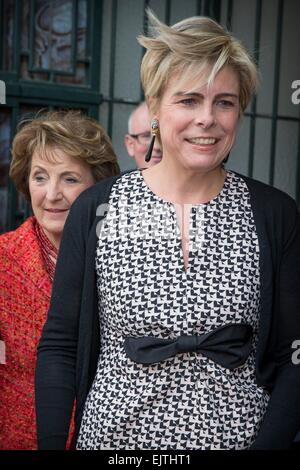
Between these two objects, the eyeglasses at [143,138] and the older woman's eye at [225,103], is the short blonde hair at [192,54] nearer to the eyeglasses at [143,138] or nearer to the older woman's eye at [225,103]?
the older woman's eye at [225,103]

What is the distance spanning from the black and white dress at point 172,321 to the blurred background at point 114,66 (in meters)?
1.88

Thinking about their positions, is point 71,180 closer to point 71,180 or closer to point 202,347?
point 71,180

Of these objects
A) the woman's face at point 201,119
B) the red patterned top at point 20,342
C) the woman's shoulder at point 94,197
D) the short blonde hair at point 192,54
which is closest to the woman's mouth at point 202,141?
the woman's face at point 201,119

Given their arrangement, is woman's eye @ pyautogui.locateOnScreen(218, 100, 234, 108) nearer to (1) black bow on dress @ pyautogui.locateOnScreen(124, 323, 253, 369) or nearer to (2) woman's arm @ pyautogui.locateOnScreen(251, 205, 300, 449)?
(2) woman's arm @ pyautogui.locateOnScreen(251, 205, 300, 449)

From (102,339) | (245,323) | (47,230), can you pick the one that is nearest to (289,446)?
(245,323)

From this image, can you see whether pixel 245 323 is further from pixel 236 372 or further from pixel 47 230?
pixel 47 230

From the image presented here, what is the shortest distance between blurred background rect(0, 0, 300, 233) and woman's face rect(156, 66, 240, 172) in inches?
72.6

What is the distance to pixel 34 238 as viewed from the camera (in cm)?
273

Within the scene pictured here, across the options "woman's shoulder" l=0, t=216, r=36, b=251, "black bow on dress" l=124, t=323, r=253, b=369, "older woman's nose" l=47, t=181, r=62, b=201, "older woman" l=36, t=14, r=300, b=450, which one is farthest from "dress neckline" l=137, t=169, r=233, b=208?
"woman's shoulder" l=0, t=216, r=36, b=251

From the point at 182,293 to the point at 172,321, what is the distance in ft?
0.24

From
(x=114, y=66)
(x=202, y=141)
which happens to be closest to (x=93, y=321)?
(x=202, y=141)

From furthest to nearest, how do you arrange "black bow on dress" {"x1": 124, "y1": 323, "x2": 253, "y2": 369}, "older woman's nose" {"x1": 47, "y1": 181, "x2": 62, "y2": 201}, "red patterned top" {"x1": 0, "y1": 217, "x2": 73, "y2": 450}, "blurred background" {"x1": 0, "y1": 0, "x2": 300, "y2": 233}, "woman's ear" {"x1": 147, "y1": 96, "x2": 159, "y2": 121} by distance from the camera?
"blurred background" {"x1": 0, "y1": 0, "x2": 300, "y2": 233} < "older woman's nose" {"x1": 47, "y1": 181, "x2": 62, "y2": 201} < "red patterned top" {"x1": 0, "y1": 217, "x2": 73, "y2": 450} < "woman's ear" {"x1": 147, "y1": 96, "x2": 159, "y2": 121} < "black bow on dress" {"x1": 124, "y1": 323, "x2": 253, "y2": 369}

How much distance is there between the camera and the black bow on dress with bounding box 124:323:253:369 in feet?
6.63
